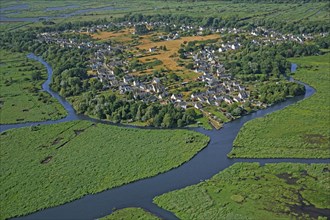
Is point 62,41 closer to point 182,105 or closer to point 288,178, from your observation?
point 182,105

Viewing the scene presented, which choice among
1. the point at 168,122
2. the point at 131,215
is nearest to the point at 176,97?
the point at 168,122

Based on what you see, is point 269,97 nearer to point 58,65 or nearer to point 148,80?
point 148,80

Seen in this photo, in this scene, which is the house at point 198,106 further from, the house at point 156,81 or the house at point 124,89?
the house at point 156,81

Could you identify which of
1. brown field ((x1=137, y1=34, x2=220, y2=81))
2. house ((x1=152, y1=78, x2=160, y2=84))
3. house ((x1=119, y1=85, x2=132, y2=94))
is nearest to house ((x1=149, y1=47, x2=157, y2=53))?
brown field ((x1=137, y1=34, x2=220, y2=81))

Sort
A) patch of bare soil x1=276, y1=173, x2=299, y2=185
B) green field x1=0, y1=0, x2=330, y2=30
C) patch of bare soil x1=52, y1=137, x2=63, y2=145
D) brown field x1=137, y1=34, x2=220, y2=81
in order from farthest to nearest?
1. green field x1=0, y1=0, x2=330, y2=30
2. brown field x1=137, y1=34, x2=220, y2=81
3. patch of bare soil x1=52, y1=137, x2=63, y2=145
4. patch of bare soil x1=276, y1=173, x2=299, y2=185

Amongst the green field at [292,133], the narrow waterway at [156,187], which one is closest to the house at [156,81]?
the narrow waterway at [156,187]

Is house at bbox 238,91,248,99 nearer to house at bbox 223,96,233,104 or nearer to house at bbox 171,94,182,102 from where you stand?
house at bbox 223,96,233,104
